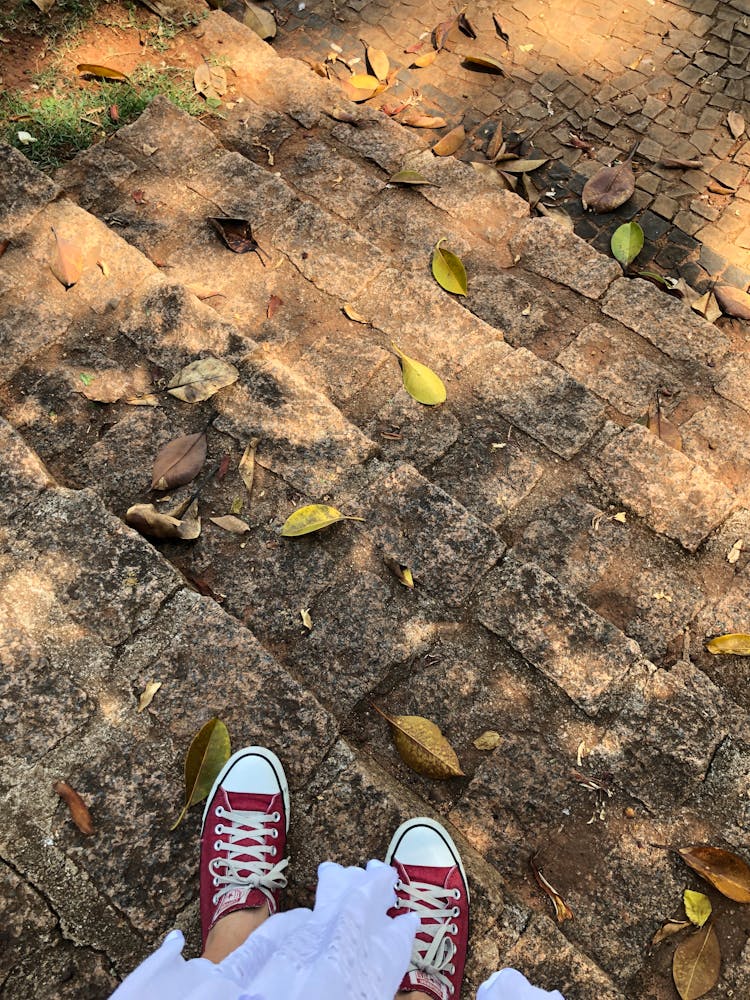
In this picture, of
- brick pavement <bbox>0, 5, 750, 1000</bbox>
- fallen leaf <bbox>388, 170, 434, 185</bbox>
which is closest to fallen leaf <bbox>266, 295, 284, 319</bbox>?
brick pavement <bbox>0, 5, 750, 1000</bbox>

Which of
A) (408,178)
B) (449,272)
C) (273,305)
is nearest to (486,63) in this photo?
(408,178)

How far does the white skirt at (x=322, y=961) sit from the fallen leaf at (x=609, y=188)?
2673 mm

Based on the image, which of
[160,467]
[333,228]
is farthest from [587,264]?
[160,467]

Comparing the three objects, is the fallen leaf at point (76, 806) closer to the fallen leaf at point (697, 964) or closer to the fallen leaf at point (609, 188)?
the fallen leaf at point (697, 964)

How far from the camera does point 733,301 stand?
111 inches

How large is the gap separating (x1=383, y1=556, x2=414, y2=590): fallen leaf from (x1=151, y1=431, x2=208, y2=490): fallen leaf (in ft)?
1.93

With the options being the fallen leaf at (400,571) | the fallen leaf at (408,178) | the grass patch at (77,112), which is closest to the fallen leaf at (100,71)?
the grass patch at (77,112)

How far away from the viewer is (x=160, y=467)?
6.80 feet

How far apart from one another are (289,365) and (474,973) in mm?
1702

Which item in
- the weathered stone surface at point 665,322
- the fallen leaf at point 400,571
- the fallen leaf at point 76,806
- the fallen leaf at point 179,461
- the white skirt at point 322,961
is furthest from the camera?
the weathered stone surface at point 665,322

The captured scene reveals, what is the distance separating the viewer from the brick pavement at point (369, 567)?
163 cm

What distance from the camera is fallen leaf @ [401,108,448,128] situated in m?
3.38

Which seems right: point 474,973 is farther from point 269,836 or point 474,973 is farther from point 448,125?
point 448,125

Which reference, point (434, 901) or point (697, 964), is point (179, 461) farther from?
point (697, 964)
